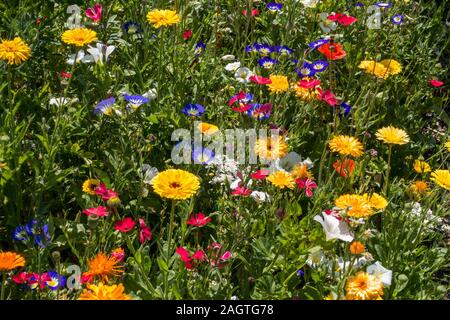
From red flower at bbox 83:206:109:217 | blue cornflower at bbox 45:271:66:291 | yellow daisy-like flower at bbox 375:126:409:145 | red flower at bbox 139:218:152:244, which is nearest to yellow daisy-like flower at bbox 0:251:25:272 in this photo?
blue cornflower at bbox 45:271:66:291

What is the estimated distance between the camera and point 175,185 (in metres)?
1.84

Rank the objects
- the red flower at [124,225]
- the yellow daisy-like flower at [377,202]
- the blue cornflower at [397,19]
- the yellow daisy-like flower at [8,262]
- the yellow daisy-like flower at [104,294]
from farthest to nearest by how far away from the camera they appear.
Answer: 1. the blue cornflower at [397,19]
2. the yellow daisy-like flower at [377,202]
3. the red flower at [124,225]
4. the yellow daisy-like flower at [8,262]
5. the yellow daisy-like flower at [104,294]

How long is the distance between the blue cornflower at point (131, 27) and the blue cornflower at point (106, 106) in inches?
20.6

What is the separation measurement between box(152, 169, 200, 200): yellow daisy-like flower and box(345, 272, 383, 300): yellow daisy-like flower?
48 cm

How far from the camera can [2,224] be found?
2.21 m

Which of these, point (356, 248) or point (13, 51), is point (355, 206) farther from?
point (13, 51)

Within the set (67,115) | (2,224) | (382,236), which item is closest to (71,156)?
(67,115)

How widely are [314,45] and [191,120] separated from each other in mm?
717

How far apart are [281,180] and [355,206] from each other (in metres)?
0.29

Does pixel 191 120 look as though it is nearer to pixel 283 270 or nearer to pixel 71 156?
pixel 71 156

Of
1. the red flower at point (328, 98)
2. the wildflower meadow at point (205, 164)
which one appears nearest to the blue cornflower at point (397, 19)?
the wildflower meadow at point (205, 164)

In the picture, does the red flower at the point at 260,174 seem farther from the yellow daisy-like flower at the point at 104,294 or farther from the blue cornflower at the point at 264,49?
the blue cornflower at the point at 264,49

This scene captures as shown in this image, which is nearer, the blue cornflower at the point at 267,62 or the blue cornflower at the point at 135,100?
the blue cornflower at the point at 135,100

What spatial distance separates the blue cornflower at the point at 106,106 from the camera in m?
2.29
